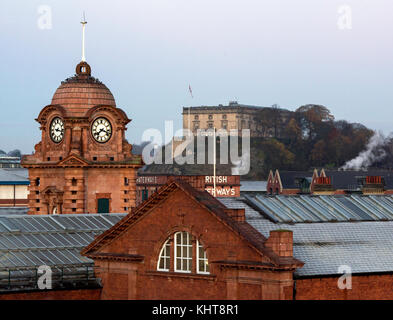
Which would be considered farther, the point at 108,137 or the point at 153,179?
the point at 153,179

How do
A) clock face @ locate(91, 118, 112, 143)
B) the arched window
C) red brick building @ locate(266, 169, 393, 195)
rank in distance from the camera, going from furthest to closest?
red brick building @ locate(266, 169, 393, 195), clock face @ locate(91, 118, 112, 143), the arched window

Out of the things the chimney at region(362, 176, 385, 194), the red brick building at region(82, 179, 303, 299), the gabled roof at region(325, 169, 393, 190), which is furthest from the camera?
the gabled roof at region(325, 169, 393, 190)

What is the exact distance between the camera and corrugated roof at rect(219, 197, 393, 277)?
176 feet

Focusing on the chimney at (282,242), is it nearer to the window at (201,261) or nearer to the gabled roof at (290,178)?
the window at (201,261)

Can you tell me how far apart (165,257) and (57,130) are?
22768 millimetres

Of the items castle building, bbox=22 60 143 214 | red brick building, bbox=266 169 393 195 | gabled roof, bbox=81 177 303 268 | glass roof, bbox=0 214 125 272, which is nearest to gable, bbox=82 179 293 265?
gabled roof, bbox=81 177 303 268

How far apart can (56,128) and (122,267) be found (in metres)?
20.8

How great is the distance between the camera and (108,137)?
75750mm

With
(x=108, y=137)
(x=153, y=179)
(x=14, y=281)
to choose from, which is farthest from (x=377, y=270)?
(x=153, y=179)

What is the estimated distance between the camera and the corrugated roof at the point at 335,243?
176ft

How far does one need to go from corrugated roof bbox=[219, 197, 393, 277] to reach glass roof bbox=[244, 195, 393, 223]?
674 mm

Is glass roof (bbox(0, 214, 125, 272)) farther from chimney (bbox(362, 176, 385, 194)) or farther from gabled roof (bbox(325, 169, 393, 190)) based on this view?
gabled roof (bbox(325, 169, 393, 190))

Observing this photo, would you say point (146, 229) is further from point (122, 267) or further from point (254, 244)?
point (254, 244)
